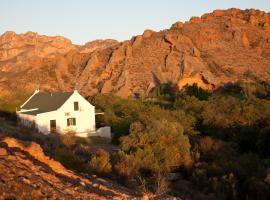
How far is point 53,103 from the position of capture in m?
31.4

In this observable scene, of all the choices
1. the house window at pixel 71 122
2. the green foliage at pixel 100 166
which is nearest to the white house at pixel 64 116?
the house window at pixel 71 122

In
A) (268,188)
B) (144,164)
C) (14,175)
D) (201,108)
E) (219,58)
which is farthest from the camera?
(219,58)

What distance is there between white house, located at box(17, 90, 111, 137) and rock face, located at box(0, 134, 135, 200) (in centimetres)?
1748

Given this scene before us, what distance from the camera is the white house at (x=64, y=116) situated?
2955cm

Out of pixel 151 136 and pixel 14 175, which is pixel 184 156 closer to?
pixel 151 136

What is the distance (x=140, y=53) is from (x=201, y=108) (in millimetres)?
37993

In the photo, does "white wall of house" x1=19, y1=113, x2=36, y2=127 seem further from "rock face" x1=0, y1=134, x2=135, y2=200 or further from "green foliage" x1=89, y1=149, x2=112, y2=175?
"rock face" x1=0, y1=134, x2=135, y2=200

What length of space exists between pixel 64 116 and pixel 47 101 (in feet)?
9.97

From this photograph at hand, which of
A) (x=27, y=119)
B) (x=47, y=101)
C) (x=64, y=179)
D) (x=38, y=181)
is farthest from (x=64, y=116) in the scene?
(x=38, y=181)

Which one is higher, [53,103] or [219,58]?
[219,58]

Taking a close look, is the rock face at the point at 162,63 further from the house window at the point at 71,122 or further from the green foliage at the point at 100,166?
the green foliage at the point at 100,166

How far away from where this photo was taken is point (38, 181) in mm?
8547

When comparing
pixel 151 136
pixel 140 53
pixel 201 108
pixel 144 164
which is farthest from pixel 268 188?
pixel 140 53

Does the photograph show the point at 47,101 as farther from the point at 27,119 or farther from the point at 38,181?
the point at 38,181
